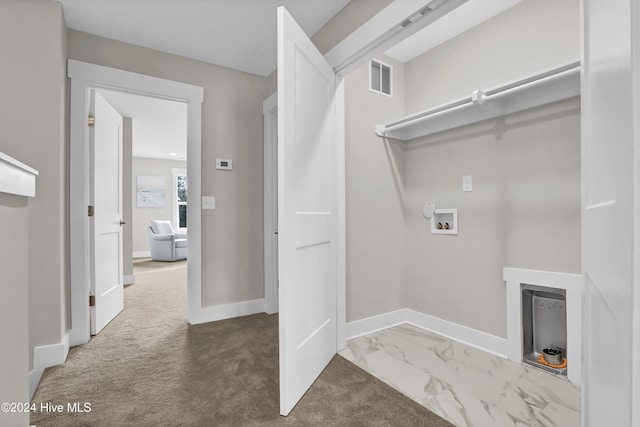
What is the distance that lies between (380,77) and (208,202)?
1932 millimetres

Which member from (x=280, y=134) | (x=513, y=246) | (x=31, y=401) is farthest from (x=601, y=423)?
(x=31, y=401)

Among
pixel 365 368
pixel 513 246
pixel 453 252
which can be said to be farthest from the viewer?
pixel 453 252

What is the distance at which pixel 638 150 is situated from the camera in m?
0.40

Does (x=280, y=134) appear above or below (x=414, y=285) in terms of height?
above

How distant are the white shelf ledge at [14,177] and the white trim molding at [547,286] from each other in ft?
7.88

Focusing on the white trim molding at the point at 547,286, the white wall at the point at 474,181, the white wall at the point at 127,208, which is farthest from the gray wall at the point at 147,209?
the white trim molding at the point at 547,286

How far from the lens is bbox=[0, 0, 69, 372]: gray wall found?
198 cm

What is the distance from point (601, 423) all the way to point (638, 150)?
1.94 feet

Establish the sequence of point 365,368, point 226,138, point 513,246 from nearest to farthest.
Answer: point 365,368 < point 513,246 < point 226,138

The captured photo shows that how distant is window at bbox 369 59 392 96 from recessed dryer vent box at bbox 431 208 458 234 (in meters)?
1.16

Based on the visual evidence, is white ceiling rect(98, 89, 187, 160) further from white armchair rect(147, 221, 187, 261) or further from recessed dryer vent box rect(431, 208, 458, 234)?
recessed dryer vent box rect(431, 208, 458, 234)

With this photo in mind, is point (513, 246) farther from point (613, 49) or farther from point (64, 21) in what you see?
point (64, 21)

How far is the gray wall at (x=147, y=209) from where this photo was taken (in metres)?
7.84

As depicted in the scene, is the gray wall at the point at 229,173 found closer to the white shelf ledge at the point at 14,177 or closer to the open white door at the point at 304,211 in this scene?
the open white door at the point at 304,211
